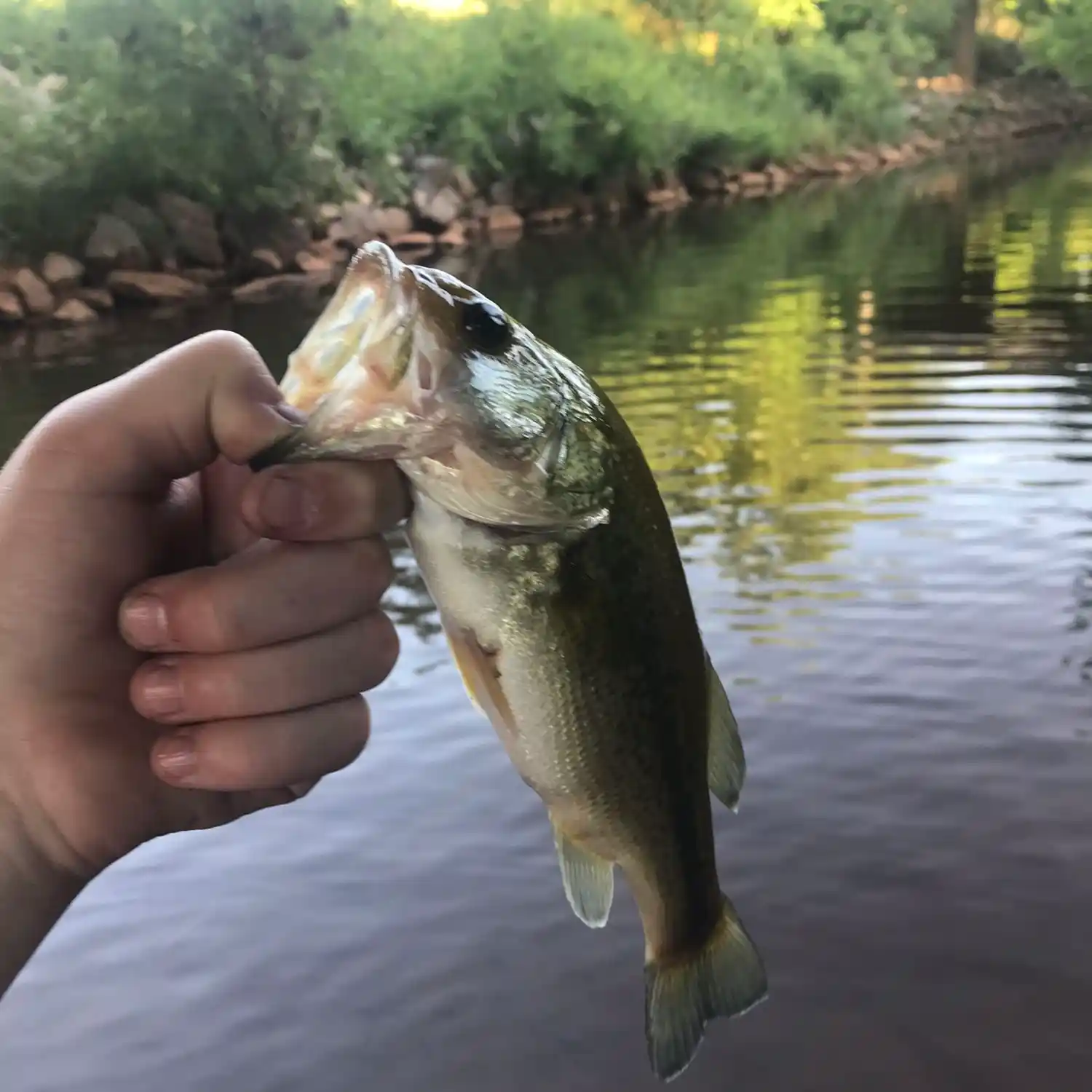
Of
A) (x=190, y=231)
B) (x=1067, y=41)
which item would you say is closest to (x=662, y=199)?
(x=190, y=231)

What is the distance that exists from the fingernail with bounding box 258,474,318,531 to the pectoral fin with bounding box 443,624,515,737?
252 mm

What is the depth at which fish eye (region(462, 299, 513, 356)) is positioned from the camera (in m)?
1.71

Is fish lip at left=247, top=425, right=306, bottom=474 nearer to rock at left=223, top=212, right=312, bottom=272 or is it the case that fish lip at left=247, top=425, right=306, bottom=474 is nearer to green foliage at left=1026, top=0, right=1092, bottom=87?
rock at left=223, top=212, right=312, bottom=272

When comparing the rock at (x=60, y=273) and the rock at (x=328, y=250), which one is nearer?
the rock at (x=60, y=273)

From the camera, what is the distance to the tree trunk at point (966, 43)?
52656 millimetres

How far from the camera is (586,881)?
2.04m

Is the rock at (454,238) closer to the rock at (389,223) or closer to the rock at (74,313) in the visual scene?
the rock at (389,223)

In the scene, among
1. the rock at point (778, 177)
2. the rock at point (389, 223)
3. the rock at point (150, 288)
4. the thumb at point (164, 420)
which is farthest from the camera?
the rock at point (778, 177)

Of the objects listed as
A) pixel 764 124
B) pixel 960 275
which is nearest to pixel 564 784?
pixel 960 275

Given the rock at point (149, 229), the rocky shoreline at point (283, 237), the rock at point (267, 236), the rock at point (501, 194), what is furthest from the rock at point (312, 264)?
the rock at point (501, 194)

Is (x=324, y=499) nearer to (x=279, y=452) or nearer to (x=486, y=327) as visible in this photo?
(x=279, y=452)

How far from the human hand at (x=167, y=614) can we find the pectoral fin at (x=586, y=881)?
38 cm

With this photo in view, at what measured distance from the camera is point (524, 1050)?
4.26 metres

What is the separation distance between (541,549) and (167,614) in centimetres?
55
